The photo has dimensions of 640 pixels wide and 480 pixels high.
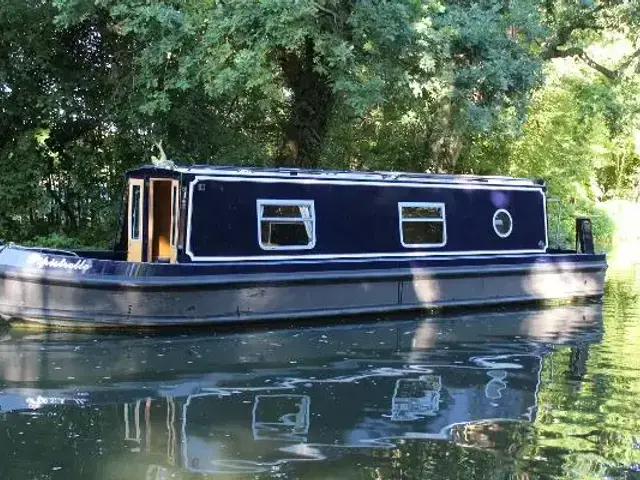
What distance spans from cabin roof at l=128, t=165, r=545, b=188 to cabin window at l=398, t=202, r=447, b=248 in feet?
1.20

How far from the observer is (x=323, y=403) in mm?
6828

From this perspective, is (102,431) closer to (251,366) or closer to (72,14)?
(251,366)

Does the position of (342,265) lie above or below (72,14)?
below

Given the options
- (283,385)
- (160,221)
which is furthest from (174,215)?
(283,385)

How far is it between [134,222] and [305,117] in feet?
18.8

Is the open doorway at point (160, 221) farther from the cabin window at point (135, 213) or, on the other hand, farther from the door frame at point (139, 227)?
the cabin window at point (135, 213)

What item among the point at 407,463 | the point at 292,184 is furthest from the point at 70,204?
the point at 407,463

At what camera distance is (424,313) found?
38.1 ft

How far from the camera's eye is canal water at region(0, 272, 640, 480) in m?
5.33

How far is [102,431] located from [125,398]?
92 centimetres

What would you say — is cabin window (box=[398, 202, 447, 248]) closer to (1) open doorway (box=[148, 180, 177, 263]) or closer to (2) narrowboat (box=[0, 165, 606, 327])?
(2) narrowboat (box=[0, 165, 606, 327])

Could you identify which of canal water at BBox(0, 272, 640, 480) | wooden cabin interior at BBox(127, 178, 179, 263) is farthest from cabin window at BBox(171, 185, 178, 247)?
canal water at BBox(0, 272, 640, 480)

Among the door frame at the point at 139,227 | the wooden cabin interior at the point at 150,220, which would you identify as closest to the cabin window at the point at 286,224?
the wooden cabin interior at the point at 150,220

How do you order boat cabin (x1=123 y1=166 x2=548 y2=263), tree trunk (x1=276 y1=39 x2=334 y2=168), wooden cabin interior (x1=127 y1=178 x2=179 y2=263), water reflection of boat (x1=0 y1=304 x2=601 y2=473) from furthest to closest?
tree trunk (x1=276 y1=39 x2=334 y2=168) → wooden cabin interior (x1=127 y1=178 x2=179 y2=263) → boat cabin (x1=123 y1=166 x2=548 y2=263) → water reflection of boat (x1=0 y1=304 x2=601 y2=473)
